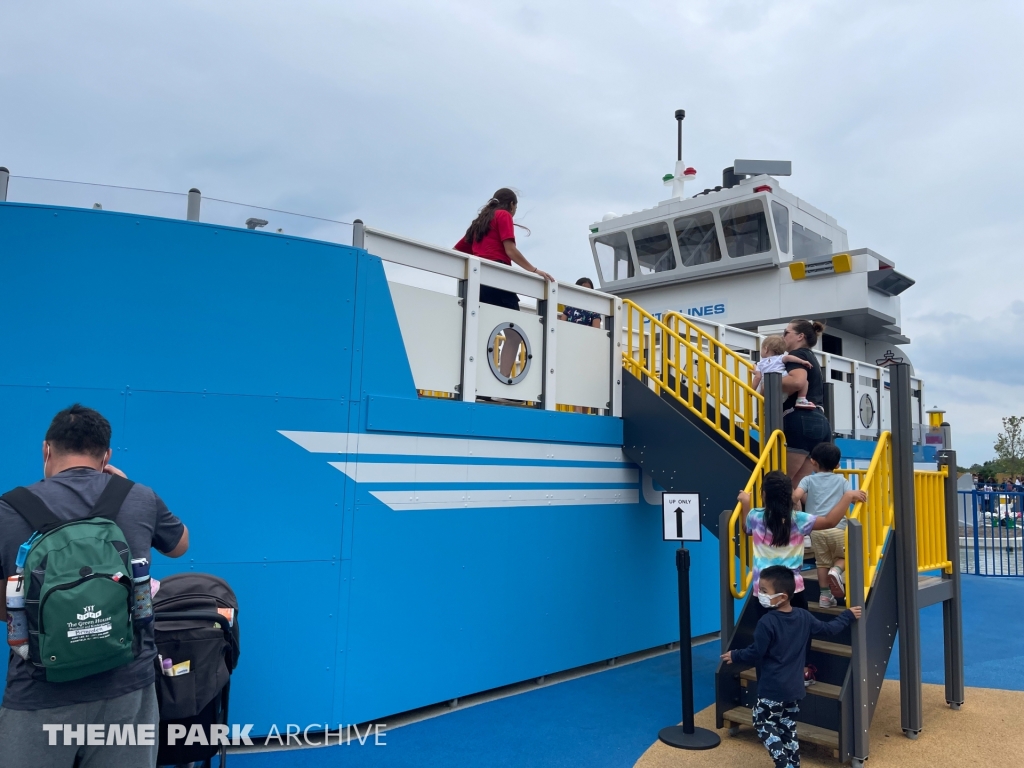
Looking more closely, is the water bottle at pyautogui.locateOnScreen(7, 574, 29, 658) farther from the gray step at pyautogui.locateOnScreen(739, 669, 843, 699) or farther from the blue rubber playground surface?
the gray step at pyautogui.locateOnScreen(739, 669, 843, 699)

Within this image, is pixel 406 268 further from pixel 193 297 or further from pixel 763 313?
pixel 763 313

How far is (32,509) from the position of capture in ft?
8.02

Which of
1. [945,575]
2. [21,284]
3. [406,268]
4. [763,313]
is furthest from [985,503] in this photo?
[21,284]

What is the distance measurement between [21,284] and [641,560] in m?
5.42

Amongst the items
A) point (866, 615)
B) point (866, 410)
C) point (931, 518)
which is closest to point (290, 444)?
point (866, 615)

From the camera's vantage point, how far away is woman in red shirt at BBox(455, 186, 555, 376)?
6.25 m

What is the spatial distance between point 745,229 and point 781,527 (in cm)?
923

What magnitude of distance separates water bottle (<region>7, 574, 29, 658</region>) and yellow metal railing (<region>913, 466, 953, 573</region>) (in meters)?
5.35

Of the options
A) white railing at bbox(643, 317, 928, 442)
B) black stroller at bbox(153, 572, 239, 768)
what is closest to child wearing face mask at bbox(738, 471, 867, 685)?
black stroller at bbox(153, 572, 239, 768)

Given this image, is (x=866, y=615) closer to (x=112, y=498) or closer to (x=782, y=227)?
(x=112, y=498)

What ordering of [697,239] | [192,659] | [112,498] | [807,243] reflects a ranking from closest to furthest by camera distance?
[112,498] < [192,659] < [697,239] < [807,243]

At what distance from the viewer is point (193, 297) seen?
182 inches

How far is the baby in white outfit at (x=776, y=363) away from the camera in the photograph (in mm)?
6168

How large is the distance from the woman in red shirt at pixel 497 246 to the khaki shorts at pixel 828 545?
2.64 metres
